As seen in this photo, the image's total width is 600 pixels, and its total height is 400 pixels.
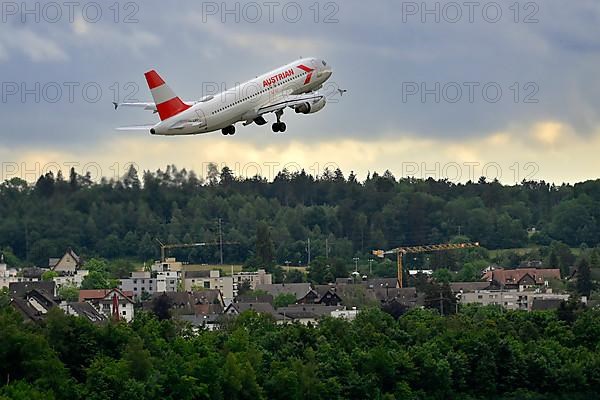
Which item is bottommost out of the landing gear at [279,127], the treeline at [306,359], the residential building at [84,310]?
the treeline at [306,359]

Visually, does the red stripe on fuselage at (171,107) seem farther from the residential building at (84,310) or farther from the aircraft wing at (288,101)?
the residential building at (84,310)

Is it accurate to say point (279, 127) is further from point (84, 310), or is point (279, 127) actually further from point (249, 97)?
point (84, 310)

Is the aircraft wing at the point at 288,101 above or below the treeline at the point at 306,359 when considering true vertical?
above

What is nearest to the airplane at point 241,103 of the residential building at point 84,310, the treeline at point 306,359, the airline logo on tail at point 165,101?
the airline logo on tail at point 165,101

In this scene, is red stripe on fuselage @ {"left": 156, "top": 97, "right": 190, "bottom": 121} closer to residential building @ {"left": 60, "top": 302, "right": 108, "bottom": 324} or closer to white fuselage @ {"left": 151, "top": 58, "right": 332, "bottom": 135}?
white fuselage @ {"left": 151, "top": 58, "right": 332, "bottom": 135}

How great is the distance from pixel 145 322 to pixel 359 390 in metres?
17.0

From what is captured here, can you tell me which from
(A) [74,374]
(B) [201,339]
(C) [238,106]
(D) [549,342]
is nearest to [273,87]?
(C) [238,106]

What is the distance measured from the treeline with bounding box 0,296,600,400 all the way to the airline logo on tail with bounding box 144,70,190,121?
14.5 m

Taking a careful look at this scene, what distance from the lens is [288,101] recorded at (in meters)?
129

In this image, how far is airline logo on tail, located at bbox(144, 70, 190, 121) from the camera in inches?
4884

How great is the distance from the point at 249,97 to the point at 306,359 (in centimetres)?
1889

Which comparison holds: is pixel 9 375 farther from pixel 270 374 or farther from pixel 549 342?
pixel 549 342

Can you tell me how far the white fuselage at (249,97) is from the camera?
402 ft

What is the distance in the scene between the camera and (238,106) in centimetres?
12538
